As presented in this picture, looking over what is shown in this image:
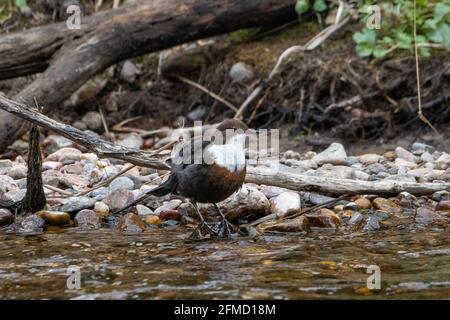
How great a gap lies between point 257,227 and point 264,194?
1.73 feet

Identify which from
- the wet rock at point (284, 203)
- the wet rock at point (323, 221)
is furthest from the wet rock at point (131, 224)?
the wet rock at point (323, 221)

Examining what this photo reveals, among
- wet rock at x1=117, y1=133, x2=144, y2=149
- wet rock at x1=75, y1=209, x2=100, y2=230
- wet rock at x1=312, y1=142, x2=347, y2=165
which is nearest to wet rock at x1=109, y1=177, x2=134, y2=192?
wet rock at x1=75, y1=209, x2=100, y2=230

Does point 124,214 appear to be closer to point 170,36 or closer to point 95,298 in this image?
point 95,298

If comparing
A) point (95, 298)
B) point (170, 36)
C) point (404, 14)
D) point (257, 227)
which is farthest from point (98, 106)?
point (95, 298)

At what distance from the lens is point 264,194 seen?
5.80 metres

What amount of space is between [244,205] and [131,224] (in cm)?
80

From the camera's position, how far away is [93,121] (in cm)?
885

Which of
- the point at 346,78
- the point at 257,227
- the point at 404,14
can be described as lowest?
the point at 257,227

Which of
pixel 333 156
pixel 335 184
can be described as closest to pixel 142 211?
pixel 335 184

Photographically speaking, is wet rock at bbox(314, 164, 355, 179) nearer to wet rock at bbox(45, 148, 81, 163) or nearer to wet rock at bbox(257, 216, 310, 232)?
wet rock at bbox(257, 216, 310, 232)

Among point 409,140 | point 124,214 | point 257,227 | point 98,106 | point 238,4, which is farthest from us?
point 98,106

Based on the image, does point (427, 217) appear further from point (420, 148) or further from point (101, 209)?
point (101, 209)

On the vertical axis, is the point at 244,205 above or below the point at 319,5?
below
